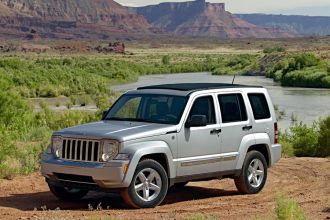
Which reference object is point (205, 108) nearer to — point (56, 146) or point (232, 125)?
point (232, 125)

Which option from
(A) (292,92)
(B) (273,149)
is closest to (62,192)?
(B) (273,149)

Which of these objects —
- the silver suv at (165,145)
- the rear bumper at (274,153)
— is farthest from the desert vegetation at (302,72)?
the silver suv at (165,145)

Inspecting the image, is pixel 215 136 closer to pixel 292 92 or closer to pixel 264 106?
pixel 264 106

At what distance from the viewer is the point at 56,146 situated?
32.5 feet

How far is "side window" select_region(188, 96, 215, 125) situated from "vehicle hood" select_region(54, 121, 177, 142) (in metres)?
0.62

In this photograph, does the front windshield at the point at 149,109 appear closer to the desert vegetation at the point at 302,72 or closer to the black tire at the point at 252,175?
the black tire at the point at 252,175

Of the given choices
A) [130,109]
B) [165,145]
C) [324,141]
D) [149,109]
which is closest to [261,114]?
[149,109]

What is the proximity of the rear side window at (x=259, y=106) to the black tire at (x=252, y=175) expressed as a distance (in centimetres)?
57

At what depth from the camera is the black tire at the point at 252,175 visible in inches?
432

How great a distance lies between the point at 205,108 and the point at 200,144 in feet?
1.88

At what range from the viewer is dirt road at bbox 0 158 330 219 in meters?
9.22

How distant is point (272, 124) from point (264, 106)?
304mm

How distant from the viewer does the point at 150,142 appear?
962cm

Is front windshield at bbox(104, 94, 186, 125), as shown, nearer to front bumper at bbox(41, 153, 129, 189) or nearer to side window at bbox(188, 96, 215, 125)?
side window at bbox(188, 96, 215, 125)
